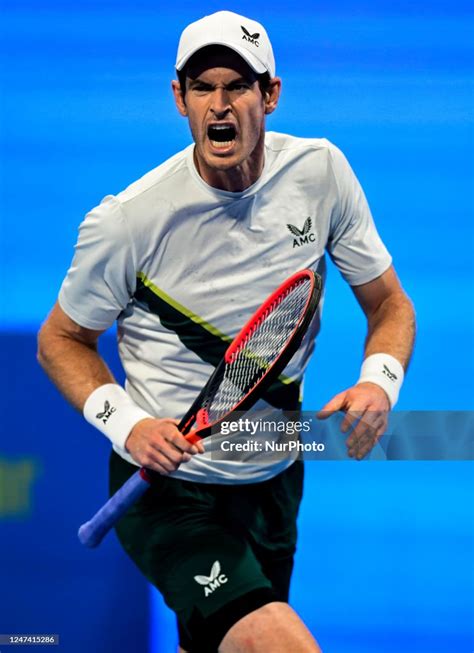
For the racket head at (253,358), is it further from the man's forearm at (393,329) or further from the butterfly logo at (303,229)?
the man's forearm at (393,329)

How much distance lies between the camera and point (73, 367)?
2672mm

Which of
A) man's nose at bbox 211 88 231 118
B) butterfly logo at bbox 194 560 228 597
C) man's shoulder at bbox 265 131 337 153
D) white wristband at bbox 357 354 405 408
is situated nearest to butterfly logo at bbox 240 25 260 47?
man's nose at bbox 211 88 231 118

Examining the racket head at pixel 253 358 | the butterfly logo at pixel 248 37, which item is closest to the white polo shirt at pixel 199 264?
the racket head at pixel 253 358

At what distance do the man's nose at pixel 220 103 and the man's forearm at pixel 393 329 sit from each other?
559 mm

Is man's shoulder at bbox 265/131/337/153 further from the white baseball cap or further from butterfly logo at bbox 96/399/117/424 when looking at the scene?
butterfly logo at bbox 96/399/117/424

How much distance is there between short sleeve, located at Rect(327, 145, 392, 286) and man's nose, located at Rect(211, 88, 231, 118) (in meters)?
Result: 0.27

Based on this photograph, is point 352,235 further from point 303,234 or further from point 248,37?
point 248,37

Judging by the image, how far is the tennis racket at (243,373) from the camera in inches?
97.7

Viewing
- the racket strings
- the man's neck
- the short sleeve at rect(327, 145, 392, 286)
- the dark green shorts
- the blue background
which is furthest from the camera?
the blue background

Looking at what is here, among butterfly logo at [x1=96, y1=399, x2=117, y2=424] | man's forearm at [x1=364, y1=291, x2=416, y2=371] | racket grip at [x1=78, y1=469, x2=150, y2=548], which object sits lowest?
racket grip at [x1=78, y1=469, x2=150, y2=548]

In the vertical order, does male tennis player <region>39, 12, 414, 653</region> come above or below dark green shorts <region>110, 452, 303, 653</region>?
above

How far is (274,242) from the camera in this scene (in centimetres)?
269

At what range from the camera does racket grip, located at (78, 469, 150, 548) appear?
2510 millimetres

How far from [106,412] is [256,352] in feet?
1.06
